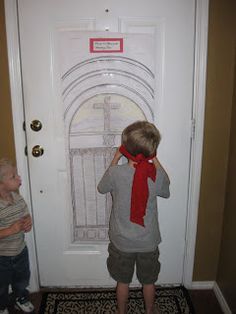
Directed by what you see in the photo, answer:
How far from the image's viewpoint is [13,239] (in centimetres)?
168

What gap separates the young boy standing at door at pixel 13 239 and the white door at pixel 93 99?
204 millimetres

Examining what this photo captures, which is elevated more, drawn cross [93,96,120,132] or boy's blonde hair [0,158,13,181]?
drawn cross [93,96,120,132]

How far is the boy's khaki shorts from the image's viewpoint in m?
1.59

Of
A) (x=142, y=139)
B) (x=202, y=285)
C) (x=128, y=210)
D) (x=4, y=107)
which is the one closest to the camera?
(x=142, y=139)

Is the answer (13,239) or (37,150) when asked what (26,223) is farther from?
(37,150)

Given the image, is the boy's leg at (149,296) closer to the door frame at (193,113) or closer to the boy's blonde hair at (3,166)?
the door frame at (193,113)

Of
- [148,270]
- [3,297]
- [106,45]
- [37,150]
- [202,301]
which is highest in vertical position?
[106,45]

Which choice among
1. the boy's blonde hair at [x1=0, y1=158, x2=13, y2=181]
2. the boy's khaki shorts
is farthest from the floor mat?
the boy's blonde hair at [x1=0, y1=158, x2=13, y2=181]

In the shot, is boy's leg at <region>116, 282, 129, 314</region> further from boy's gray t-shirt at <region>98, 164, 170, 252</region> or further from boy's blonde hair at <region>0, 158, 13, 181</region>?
boy's blonde hair at <region>0, 158, 13, 181</region>

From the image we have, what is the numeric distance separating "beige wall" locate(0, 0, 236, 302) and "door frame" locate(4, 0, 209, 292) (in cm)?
4

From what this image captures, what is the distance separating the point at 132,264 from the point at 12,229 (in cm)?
70

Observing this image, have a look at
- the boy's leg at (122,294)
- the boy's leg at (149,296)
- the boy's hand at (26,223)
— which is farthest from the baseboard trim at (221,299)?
the boy's hand at (26,223)

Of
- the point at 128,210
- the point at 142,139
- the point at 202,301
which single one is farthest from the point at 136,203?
the point at 202,301

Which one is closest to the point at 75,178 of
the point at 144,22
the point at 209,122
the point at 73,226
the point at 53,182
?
the point at 53,182
